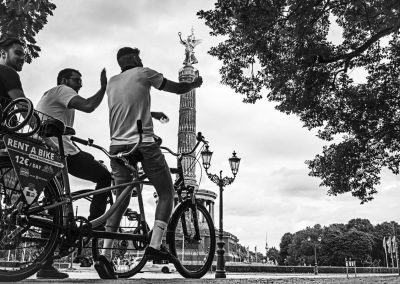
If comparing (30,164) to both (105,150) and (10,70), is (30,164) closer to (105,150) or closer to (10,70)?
(10,70)

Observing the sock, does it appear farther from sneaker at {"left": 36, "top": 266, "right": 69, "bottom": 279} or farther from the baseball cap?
the baseball cap

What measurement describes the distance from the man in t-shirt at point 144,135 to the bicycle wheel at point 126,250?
134 mm

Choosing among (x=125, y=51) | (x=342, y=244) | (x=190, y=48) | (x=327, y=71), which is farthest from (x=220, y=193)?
(x=342, y=244)

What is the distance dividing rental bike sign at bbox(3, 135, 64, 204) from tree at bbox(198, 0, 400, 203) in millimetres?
7016

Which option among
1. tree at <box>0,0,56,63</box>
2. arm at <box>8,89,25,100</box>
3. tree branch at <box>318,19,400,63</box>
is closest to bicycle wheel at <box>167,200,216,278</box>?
arm at <box>8,89,25,100</box>

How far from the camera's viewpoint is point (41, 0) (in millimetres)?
5703

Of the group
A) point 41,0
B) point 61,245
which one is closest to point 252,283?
point 61,245

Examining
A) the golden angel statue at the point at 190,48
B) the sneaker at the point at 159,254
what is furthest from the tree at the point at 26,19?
the golden angel statue at the point at 190,48

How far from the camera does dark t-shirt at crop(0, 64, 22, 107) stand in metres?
3.66

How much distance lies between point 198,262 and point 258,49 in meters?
7.84

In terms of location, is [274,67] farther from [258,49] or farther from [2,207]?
[2,207]

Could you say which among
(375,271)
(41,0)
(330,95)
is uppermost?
(330,95)

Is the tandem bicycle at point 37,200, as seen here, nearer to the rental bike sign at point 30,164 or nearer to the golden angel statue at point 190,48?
the rental bike sign at point 30,164

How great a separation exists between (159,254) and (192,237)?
867 millimetres
